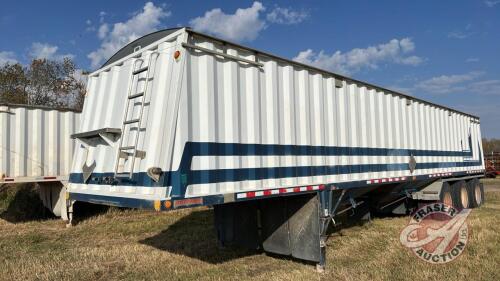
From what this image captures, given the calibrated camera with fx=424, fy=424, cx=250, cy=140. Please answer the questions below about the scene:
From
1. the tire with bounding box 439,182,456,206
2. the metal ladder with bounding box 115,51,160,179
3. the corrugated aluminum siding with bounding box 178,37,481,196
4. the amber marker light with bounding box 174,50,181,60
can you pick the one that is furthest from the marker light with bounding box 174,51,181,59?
the tire with bounding box 439,182,456,206

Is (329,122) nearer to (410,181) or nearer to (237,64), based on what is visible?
(237,64)

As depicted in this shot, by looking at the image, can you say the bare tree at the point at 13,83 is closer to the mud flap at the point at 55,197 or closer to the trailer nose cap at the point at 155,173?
the mud flap at the point at 55,197

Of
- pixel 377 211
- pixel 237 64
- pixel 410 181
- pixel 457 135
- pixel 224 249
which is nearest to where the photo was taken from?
pixel 237 64

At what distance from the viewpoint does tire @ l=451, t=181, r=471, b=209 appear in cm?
1163

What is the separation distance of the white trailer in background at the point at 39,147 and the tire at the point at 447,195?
31.6 ft

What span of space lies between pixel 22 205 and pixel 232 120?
10.2 m

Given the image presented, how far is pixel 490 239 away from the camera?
7.34m

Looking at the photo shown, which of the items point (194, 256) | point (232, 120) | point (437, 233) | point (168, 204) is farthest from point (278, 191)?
point (437, 233)

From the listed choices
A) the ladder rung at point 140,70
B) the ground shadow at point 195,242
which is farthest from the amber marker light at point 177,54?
the ground shadow at point 195,242

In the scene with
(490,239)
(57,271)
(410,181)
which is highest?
(410,181)

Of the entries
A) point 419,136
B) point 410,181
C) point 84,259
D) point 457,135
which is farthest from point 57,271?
point 457,135

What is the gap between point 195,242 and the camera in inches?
329

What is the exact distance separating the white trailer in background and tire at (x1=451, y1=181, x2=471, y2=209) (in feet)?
34.4

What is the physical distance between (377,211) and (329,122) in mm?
4332
